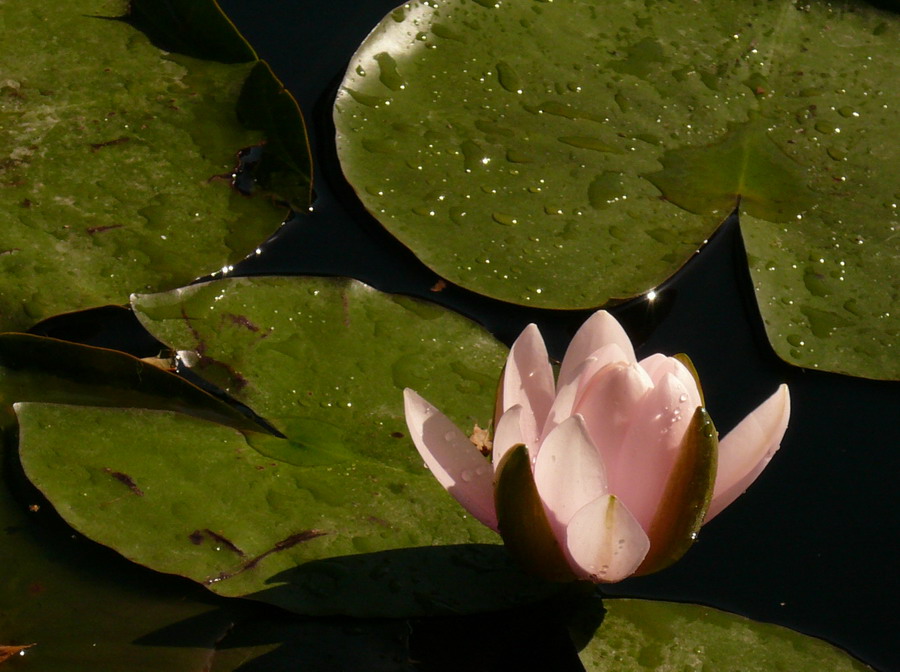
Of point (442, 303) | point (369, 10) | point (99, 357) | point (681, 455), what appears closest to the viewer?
point (681, 455)

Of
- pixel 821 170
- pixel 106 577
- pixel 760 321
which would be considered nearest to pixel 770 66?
pixel 821 170

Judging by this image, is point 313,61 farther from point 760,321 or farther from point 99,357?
point 760,321

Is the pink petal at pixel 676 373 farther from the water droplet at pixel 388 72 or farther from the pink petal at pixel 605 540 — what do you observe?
the water droplet at pixel 388 72

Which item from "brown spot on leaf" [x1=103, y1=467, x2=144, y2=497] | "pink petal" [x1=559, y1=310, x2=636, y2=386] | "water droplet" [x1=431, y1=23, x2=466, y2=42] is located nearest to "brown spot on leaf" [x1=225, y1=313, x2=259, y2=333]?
"brown spot on leaf" [x1=103, y1=467, x2=144, y2=497]

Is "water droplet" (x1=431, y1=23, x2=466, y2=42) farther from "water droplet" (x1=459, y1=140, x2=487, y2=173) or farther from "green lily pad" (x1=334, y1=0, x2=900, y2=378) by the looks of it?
"water droplet" (x1=459, y1=140, x2=487, y2=173)

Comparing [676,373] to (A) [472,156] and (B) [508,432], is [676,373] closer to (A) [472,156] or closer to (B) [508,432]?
(B) [508,432]

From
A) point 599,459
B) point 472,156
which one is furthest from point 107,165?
point 599,459
